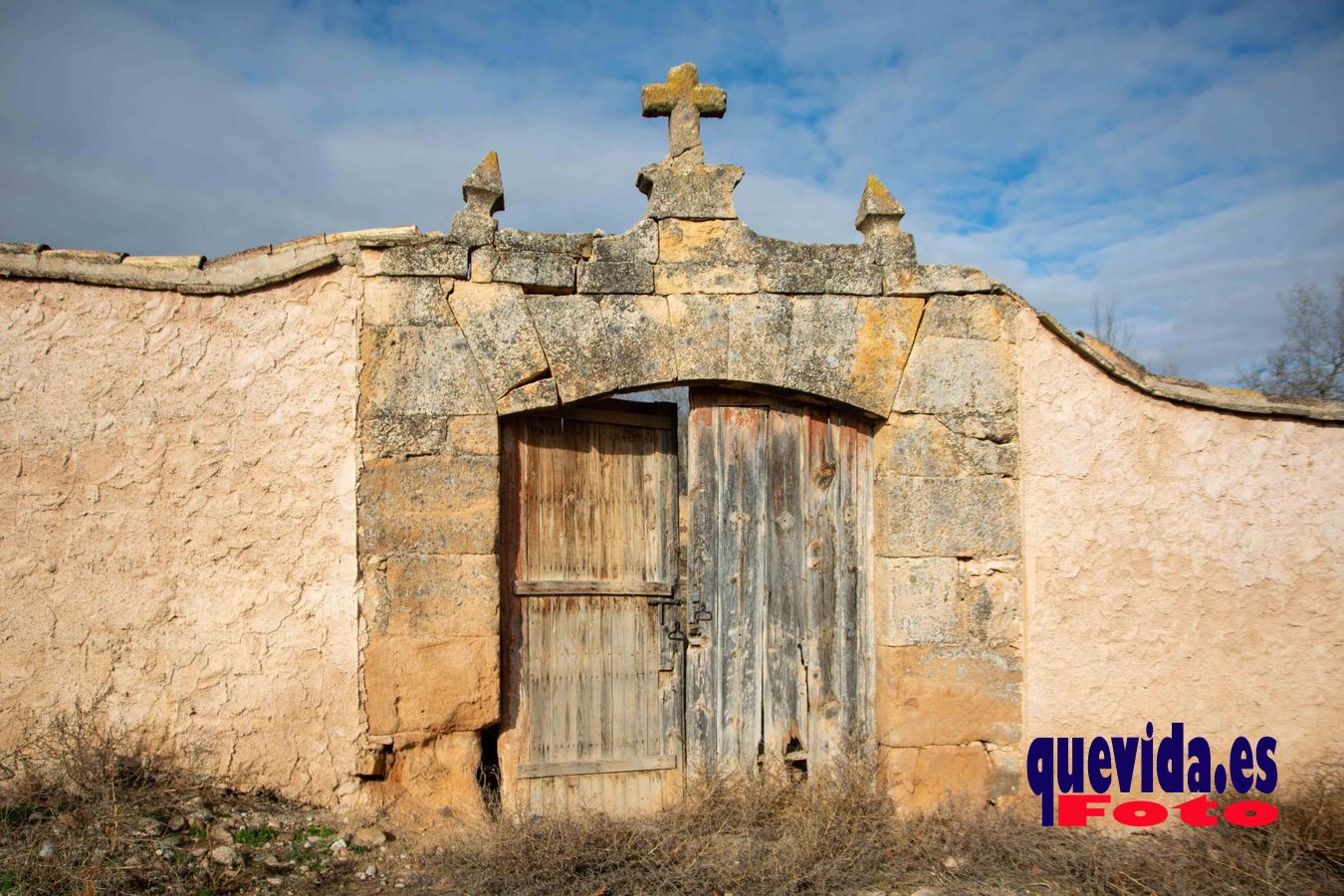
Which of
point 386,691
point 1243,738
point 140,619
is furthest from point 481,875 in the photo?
point 1243,738

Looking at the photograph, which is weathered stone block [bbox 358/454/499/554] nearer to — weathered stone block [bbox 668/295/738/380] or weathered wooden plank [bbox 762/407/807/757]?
weathered stone block [bbox 668/295/738/380]

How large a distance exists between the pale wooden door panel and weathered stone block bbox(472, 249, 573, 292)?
1.93 ft

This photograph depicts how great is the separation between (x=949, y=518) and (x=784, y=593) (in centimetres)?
80

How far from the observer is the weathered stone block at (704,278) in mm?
3930

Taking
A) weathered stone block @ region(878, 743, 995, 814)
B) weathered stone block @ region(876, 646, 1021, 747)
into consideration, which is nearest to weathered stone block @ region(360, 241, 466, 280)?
weathered stone block @ region(876, 646, 1021, 747)

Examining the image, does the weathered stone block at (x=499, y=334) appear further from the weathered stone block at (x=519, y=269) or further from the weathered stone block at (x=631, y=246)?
the weathered stone block at (x=631, y=246)

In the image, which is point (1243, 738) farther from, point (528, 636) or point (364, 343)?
point (364, 343)

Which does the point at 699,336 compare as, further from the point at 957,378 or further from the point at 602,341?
the point at 957,378

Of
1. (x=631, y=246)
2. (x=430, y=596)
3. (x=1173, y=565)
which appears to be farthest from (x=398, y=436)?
(x=1173, y=565)

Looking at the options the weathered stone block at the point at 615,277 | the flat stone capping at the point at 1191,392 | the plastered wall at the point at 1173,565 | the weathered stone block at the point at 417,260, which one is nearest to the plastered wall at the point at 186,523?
the weathered stone block at the point at 417,260

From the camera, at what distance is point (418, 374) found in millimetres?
3768

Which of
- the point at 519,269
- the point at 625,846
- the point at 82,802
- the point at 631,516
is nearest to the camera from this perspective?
the point at 82,802

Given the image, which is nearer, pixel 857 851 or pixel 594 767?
pixel 857 851

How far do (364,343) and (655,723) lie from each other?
206 cm
